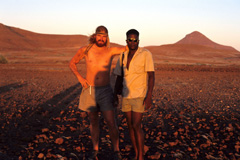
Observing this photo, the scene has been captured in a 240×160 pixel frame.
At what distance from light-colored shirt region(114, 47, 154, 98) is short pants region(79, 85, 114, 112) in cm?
39

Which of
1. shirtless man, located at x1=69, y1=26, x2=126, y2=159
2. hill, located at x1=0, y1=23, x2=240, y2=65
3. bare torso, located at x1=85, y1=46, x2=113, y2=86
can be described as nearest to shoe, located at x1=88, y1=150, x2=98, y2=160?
shirtless man, located at x1=69, y1=26, x2=126, y2=159

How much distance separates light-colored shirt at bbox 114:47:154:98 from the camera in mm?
3039

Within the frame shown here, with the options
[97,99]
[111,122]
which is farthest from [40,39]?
[111,122]

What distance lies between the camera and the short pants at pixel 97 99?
341 cm

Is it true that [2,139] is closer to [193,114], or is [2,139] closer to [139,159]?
[139,159]

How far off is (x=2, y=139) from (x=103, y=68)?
240 centimetres

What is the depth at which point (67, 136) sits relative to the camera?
14.3ft

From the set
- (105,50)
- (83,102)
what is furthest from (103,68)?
(83,102)

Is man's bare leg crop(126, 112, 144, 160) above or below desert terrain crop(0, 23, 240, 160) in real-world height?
above

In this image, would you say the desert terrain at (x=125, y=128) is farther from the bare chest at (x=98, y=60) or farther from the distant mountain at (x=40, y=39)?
the distant mountain at (x=40, y=39)

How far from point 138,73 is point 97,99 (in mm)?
816

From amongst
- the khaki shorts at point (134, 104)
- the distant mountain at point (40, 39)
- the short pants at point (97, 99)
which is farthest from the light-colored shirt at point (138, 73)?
the distant mountain at point (40, 39)

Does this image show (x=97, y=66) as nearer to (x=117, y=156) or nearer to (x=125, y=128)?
(x=117, y=156)

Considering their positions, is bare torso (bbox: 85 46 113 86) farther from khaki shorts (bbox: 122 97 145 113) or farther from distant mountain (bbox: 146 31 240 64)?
distant mountain (bbox: 146 31 240 64)
